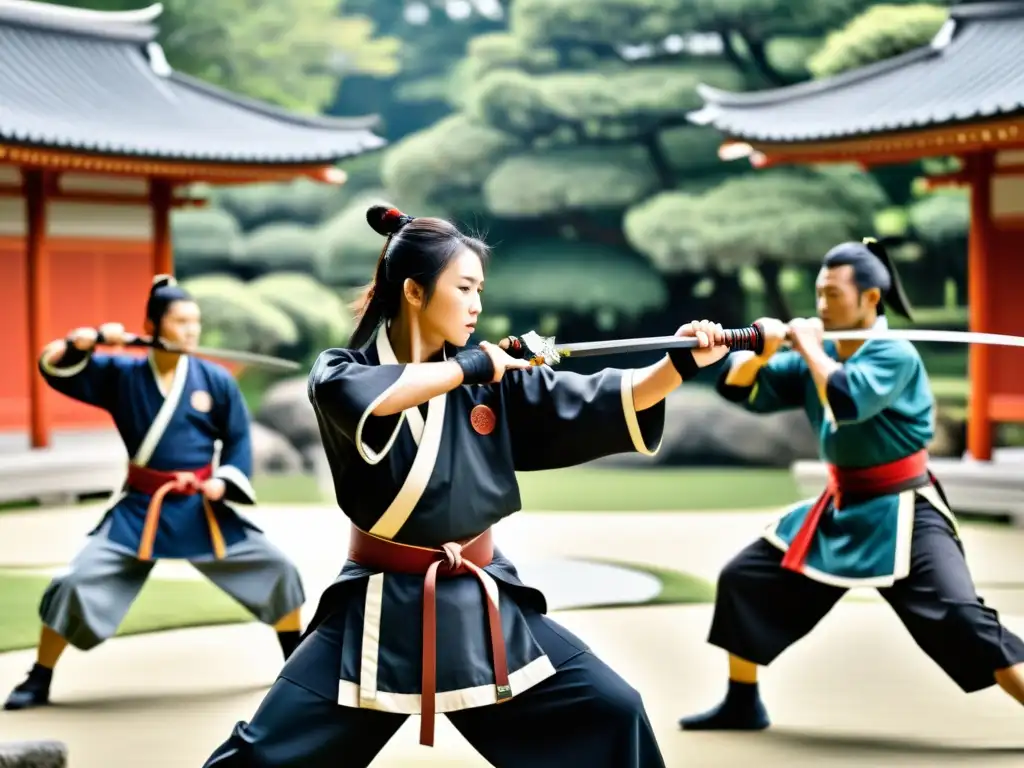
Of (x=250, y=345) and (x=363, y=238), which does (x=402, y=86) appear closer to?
(x=363, y=238)

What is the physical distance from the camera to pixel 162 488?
5066 millimetres

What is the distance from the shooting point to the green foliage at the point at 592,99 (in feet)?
53.9

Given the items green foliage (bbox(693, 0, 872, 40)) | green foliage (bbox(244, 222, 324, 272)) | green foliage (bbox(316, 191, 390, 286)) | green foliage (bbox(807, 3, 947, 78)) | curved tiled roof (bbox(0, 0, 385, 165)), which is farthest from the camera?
green foliage (bbox(244, 222, 324, 272))

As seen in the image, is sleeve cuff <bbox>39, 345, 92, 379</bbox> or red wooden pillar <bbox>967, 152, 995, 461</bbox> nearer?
sleeve cuff <bbox>39, 345, 92, 379</bbox>

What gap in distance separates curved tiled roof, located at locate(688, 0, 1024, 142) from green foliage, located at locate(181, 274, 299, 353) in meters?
7.01

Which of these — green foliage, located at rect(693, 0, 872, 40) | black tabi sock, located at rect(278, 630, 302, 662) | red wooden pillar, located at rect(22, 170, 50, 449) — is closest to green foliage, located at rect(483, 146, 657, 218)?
green foliage, located at rect(693, 0, 872, 40)

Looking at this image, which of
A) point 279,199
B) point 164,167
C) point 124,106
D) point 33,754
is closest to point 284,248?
point 279,199

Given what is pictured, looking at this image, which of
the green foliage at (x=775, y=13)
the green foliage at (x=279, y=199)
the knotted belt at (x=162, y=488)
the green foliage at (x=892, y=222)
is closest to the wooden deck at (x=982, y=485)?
the knotted belt at (x=162, y=488)

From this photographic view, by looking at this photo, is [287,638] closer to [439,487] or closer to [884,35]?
[439,487]

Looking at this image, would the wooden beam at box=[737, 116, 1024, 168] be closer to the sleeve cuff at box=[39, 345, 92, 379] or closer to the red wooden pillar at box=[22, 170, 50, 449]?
the red wooden pillar at box=[22, 170, 50, 449]

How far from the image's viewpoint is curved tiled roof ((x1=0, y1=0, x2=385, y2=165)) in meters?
11.6

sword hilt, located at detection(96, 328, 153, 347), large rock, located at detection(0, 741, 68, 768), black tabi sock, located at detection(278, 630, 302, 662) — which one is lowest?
black tabi sock, located at detection(278, 630, 302, 662)

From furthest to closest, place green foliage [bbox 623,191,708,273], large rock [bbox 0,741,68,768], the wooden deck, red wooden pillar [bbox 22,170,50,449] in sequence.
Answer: green foliage [bbox 623,191,708,273], red wooden pillar [bbox 22,170,50,449], the wooden deck, large rock [bbox 0,741,68,768]

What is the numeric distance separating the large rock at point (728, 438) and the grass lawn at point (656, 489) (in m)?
0.25
